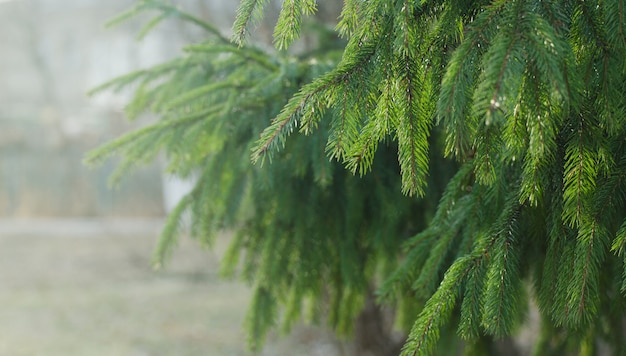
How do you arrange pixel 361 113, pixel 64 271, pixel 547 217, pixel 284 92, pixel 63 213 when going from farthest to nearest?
pixel 63 213
pixel 64 271
pixel 284 92
pixel 547 217
pixel 361 113

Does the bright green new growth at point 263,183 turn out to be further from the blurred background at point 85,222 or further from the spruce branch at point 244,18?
the blurred background at point 85,222

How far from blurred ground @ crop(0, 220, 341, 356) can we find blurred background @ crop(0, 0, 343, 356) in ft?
0.06

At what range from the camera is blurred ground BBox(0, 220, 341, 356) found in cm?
565

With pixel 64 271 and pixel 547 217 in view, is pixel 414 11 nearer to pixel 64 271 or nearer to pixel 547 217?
pixel 547 217

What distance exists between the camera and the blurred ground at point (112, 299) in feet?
18.5

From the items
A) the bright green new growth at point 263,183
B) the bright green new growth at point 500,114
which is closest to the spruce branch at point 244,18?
the bright green new growth at point 500,114

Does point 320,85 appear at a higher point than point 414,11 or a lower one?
lower

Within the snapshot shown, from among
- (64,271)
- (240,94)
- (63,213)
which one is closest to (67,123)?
(63,213)

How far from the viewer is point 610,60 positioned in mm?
1099

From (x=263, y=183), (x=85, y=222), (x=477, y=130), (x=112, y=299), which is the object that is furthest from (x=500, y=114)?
(x=85, y=222)

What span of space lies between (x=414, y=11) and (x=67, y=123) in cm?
1022

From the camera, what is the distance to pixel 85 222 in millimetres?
9508

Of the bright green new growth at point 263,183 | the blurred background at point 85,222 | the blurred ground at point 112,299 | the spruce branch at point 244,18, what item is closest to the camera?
the spruce branch at point 244,18

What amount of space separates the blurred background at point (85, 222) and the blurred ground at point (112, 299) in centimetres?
2
